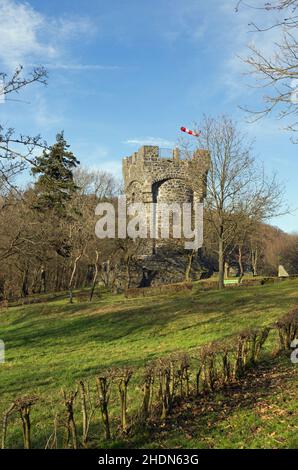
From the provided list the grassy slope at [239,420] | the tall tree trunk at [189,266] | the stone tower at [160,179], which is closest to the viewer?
the grassy slope at [239,420]

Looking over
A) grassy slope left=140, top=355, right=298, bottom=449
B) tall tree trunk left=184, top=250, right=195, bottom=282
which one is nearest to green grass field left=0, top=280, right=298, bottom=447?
grassy slope left=140, top=355, right=298, bottom=449

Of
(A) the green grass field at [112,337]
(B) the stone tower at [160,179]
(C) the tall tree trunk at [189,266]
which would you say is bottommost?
(A) the green grass field at [112,337]

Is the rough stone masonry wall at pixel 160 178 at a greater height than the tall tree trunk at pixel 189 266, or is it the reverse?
the rough stone masonry wall at pixel 160 178

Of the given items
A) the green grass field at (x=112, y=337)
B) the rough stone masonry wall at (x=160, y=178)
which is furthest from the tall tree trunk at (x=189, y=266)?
the green grass field at (x=112, y=337)

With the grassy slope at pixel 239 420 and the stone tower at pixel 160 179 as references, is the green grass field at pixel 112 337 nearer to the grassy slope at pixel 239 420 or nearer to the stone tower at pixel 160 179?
the grassy slope at pixel 239 420

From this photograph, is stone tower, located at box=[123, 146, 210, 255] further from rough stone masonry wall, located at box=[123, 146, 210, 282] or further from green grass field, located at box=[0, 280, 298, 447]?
green grass field, located at box=[0, 280, 298, 447]

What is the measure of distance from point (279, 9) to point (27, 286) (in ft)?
132

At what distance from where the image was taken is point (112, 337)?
1634 centimetres

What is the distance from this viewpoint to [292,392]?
7.48 meters

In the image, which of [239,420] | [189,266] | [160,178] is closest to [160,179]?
[160,178]

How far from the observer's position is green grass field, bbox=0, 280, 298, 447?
8.35 metres

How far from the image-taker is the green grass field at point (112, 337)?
27.4ft
